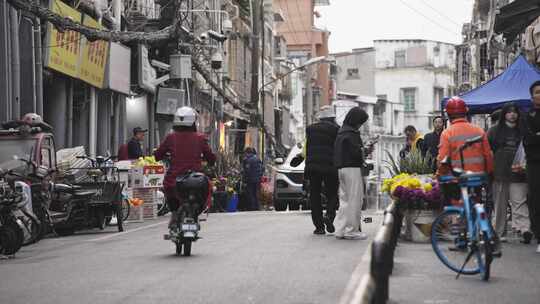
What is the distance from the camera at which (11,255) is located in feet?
45.8

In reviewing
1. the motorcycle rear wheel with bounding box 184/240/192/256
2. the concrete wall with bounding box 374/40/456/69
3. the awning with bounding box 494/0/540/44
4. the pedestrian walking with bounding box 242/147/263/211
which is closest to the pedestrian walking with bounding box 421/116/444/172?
the awning with bounding box 494/0/540/44

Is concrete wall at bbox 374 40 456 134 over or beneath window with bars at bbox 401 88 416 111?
over

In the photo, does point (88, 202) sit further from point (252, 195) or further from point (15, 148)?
point (252, 195)

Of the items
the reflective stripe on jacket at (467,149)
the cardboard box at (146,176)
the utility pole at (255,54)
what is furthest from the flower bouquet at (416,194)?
the utility pole at (255,54)

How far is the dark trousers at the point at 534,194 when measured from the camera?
12.7 m

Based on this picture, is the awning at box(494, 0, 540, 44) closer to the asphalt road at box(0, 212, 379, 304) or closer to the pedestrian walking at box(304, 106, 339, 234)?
Answer: the pedestrian walking at box(304, 106, 339, 234)

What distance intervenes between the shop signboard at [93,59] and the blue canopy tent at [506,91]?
39.5ft

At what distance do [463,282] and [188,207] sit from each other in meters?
4.10

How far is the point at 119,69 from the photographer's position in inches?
1254

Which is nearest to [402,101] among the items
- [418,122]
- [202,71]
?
[418,122]

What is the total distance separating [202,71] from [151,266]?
2797 centimetres

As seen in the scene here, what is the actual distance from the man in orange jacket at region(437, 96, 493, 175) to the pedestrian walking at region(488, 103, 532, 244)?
2.04m

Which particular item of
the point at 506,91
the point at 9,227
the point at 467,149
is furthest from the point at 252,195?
the point at 467,149

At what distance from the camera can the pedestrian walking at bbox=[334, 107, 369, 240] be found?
15.4 meters
